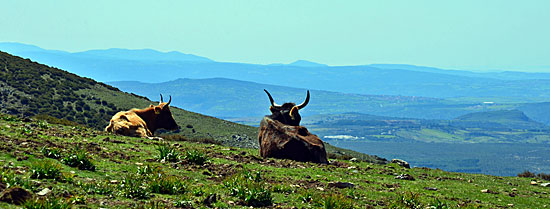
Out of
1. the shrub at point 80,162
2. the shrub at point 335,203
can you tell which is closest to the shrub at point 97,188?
the shrub at point 80,162

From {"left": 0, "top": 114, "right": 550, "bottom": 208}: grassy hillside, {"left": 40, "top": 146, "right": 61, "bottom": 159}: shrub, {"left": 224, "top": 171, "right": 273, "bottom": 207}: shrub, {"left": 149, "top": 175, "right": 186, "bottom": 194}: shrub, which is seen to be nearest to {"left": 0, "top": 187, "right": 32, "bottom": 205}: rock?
{"left": 0, "top": 114, "right": 550, "bottom": 208}: grassy hillside

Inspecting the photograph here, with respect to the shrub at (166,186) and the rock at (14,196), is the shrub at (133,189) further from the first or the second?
the rock at (14,196)

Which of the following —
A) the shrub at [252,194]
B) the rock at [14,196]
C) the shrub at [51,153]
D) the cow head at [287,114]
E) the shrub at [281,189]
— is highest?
the cow head at [287,114]

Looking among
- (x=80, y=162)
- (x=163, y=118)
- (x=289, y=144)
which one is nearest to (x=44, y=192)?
(x=80, y=162)

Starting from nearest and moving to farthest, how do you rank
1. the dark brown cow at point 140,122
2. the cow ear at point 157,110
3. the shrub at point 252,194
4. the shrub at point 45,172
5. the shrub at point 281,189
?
→ the shrub at point 45,172 → the shrub at point 252,194 → the shrub at point 281,189 → the dark brown cow at point 140,122 → the cow ear at point 157,110

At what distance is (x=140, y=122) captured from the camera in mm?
23297

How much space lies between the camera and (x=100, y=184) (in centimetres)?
936

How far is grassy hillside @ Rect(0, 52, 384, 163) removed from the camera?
5047cm

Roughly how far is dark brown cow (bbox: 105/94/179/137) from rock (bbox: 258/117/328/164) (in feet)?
19.9

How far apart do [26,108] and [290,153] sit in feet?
130

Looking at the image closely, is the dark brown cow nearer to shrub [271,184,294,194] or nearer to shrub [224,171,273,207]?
shrub [271,184,294,194]

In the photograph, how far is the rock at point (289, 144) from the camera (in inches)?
738

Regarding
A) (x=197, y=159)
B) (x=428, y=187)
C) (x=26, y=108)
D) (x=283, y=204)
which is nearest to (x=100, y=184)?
(x=283, y=204)

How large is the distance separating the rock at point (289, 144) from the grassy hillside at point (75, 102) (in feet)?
88.7
